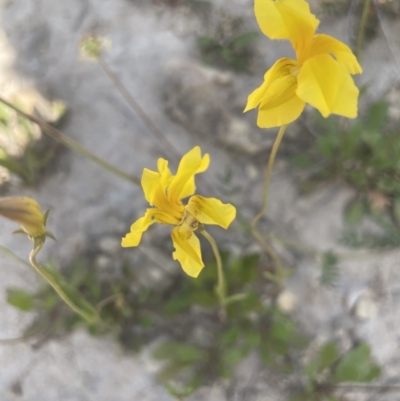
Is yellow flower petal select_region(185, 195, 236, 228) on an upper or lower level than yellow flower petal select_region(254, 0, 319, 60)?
lower

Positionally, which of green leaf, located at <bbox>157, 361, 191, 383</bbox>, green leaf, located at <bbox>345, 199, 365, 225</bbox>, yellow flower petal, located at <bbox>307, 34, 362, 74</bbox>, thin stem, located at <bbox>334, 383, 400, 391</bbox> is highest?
yellow flower petal, located at <bbox>307, 34, 362, 74</bbox>

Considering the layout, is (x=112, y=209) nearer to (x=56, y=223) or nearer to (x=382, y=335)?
(x=56, y=223)

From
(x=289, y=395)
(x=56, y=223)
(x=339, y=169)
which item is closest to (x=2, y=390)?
(x=56, y=223)

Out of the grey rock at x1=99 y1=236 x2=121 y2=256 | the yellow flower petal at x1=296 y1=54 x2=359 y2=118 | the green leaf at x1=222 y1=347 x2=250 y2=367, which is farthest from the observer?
the grey rock at x1=99 y1=236 x2=121 y2=256

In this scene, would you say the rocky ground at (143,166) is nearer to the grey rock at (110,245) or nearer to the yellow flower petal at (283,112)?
the grey rock at (110,245)

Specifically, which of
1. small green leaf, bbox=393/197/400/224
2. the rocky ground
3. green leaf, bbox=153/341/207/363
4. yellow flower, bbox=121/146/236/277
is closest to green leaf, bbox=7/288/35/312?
the rocky ground

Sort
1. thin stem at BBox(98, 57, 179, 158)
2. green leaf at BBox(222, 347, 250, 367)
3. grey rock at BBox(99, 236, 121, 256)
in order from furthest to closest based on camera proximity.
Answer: thin stem at BBox(98, 57, 179, 158) < grey rock at BBox(99, 236, 121, 256) < green leaf at BBox(222, 347, 250, 367)

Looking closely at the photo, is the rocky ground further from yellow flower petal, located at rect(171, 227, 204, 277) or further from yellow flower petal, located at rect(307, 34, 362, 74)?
yellow flower petal, located at rect(307, 34, 362, 74)

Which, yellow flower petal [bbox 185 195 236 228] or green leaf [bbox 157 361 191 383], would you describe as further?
green leaf [bbox 157 361 191 383]
